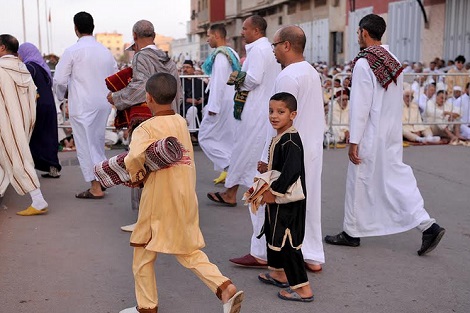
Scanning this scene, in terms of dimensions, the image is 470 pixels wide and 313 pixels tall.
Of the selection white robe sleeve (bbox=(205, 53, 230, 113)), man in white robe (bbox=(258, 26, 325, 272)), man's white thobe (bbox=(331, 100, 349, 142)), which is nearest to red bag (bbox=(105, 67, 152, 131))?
man in white robe (bbox=(258, 26, 325, 272))

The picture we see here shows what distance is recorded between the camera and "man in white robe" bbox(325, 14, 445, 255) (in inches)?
201

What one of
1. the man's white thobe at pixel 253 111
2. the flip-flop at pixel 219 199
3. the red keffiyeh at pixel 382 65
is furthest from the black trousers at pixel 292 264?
the flip-flop at pixel 219 199

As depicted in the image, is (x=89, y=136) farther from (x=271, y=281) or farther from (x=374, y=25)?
(x=374, y=25)

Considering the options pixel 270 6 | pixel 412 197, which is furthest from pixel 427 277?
pixel 270 6

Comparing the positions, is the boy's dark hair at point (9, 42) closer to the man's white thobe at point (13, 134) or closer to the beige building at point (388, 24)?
the man's white thobe at point (13, 134)

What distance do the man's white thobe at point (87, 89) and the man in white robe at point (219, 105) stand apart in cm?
114

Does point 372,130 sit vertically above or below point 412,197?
above

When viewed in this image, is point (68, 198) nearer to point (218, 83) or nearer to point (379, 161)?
point (218, 83)

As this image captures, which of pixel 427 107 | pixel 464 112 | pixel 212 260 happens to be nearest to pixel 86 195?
pixel 212 260

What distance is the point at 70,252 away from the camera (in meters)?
5.27

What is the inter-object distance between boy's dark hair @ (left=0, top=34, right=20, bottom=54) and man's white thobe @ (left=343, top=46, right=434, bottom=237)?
3.40 metres

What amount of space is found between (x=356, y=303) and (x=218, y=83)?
3720 millimetres

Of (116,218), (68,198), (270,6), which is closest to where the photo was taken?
(116,218)

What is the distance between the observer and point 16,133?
20.3 feet
